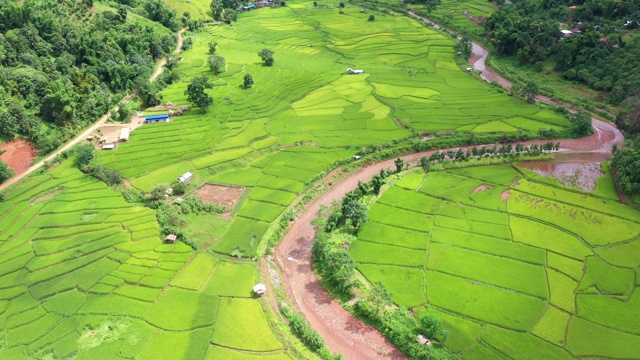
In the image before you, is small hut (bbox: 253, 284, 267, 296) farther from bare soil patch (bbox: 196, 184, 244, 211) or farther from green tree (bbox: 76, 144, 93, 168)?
green tree (bbox: 76, 144, 93, 168)

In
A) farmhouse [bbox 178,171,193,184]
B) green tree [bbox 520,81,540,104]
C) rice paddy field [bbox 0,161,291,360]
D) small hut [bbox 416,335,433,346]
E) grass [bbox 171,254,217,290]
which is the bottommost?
rice paddy field [bbox 0,161,291,360]

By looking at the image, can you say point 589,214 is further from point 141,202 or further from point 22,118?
point 22,118

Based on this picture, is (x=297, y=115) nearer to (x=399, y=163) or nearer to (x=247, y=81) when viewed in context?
(x=247, y=81)

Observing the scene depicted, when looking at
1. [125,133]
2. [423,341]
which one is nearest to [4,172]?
[125,133]

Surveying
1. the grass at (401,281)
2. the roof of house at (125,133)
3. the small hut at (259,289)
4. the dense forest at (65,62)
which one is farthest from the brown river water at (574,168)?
the dense forest at (65,62)

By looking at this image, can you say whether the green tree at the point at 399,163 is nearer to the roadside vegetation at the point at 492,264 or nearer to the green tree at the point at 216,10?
the roadside vegetation at the point at 492,264

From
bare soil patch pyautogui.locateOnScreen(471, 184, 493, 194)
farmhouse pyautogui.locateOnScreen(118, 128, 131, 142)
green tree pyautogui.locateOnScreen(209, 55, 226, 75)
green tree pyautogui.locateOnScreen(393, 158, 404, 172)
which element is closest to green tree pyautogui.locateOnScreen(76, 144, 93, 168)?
farmhouse pyautogui.locateOnScreen(118, 128, 131, 142)
